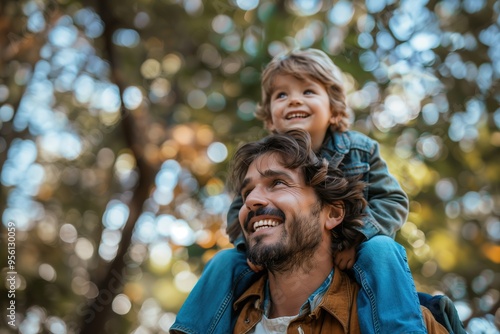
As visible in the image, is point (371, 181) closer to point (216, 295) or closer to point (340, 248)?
point (340, 248)

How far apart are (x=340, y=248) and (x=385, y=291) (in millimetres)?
489

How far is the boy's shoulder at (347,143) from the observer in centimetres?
359

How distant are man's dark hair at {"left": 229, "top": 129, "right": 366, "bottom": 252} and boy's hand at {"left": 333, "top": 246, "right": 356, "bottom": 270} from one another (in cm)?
3

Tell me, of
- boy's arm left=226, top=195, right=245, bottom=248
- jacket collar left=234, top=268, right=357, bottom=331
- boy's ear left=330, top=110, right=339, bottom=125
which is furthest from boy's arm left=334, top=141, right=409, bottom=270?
boy's arm left=226, top=195, right=245, bottom=248

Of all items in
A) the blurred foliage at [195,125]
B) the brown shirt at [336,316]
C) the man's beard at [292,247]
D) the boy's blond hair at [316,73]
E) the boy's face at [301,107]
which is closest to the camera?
the brown shirt at [336,316]

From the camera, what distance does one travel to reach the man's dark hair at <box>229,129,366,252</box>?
10.8 feet

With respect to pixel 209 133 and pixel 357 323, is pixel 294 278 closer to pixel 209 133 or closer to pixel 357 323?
pixel 357 323

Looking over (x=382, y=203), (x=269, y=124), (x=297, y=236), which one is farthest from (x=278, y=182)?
(x=269, y=124)

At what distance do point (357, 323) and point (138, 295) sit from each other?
6861 mm

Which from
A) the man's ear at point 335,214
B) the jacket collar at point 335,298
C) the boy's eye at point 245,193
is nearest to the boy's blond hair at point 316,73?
the man's ear at point 335,214

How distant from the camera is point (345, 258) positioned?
3.27 meters

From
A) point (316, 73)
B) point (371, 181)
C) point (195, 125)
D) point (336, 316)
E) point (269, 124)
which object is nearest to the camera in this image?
point (336, 316)

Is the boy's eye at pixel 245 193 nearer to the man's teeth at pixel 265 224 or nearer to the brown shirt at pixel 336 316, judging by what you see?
the man's teeth at pixel 265 224

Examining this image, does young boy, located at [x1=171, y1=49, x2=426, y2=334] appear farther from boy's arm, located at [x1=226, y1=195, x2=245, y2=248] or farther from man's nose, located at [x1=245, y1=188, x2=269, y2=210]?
man's nose, located at [x1=245, y1=188, x2=269, y2=210]
